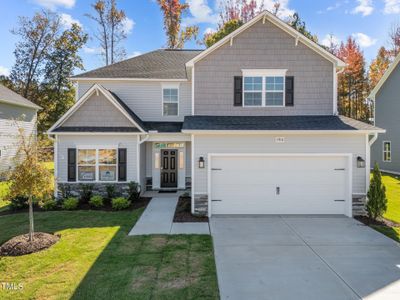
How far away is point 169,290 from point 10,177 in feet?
17.7

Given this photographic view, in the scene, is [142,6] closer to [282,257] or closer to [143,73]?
[143,73]

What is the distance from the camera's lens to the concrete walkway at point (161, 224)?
8.36m

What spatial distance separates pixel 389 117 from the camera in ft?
69.9

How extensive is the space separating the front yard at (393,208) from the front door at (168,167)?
9531 millimetres

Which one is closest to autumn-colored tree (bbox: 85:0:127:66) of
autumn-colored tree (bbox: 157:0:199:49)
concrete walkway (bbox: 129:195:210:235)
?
autumn-colored tree (bbox: 157:0:199:49)

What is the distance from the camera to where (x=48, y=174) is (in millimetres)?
7672

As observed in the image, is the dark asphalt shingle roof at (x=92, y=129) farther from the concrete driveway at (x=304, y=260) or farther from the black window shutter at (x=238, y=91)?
the concrete driveway at (x=304, y=260)

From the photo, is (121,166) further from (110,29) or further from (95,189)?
(110,29)

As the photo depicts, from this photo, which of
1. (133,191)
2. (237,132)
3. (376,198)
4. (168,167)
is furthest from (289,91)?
(133,191)

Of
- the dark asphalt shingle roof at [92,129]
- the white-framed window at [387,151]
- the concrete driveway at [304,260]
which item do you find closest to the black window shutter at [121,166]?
the dark asphalt shingle roof at [92,129]

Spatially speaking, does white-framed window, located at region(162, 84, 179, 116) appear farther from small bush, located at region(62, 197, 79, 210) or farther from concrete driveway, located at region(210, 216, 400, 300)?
concrete driveway, located at region(210, 216, 400, 300)

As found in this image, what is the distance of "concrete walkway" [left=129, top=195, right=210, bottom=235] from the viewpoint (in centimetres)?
836

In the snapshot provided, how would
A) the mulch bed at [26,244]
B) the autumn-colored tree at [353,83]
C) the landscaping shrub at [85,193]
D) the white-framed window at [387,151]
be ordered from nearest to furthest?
the mulch bed at [26,244] → the landscaping shrub at [85,193] → the white-framed window at [387,151] → the autumn-colored tree at [353,83]

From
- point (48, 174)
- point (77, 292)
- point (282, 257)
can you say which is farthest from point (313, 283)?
point (48, 174)
